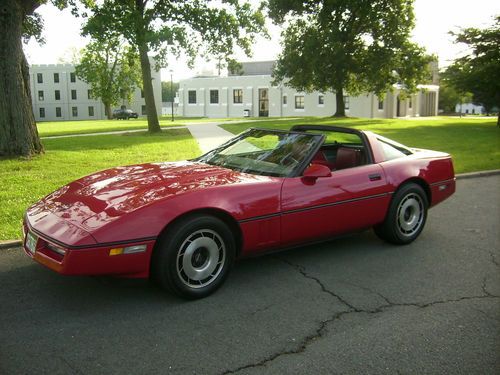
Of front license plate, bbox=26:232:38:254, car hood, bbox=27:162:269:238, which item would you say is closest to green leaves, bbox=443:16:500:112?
car hood, bbox=27:162:269:238

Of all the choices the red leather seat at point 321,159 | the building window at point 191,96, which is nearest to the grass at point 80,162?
the red leather seat at point 321,159

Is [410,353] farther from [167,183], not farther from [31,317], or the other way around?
[31,317]

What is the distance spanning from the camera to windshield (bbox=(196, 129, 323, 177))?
4484mm

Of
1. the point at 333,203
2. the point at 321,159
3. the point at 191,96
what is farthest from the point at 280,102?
the point at 333,203

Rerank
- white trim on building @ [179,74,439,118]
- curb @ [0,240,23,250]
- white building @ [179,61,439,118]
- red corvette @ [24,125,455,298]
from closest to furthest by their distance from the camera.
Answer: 1. red corvette @ [24,125,455,298]
2. curb @ [0,240,23,250]
3. white trim on building @ [179,74,439,118]
4. white building @ [179,61,439,118]

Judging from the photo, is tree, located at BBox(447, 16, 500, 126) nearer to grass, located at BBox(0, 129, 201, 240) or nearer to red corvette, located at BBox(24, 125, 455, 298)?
grass, located at BBox(0, 129, 201, 240)

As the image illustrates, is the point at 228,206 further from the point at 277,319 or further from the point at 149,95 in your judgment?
the point at 149,95

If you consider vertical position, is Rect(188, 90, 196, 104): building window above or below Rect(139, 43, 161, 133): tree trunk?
above

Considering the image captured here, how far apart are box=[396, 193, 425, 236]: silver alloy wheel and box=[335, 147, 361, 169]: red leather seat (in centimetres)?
66

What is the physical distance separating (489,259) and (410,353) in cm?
236

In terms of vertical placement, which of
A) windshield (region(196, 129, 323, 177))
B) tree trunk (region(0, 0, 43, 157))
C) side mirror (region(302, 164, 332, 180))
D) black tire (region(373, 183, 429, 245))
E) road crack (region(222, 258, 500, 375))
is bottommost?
road crack (region(222, 258, 500, 375))

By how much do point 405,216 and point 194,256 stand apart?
8.82 ft

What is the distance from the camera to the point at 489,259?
15.8 ft

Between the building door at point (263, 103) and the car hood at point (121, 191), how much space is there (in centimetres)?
6130
